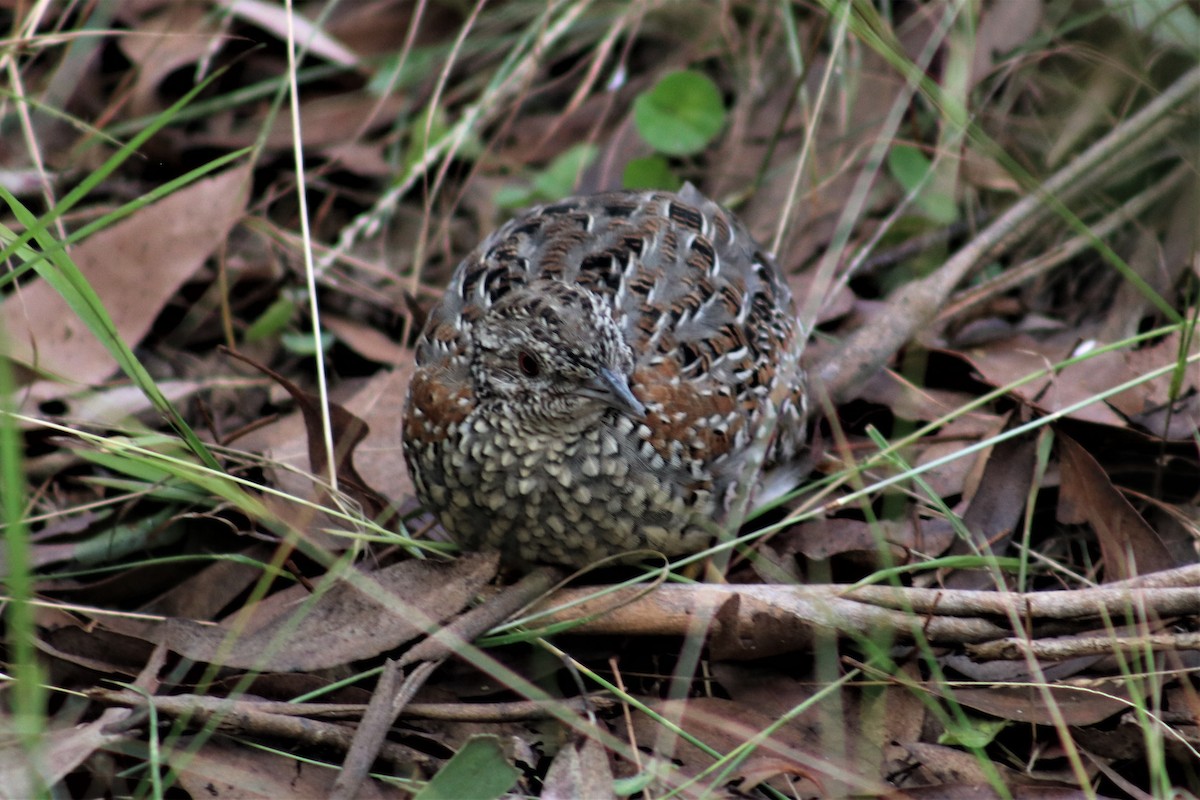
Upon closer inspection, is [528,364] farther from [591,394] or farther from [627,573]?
[627,573]

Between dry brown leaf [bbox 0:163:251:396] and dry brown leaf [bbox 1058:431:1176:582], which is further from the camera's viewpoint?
dry brown leaf [bbox 0:163:251:396]

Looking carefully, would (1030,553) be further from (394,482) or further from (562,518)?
(394,482)

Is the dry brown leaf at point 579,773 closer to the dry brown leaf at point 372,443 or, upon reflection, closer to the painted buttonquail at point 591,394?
the painted buttonquail at point 591,394

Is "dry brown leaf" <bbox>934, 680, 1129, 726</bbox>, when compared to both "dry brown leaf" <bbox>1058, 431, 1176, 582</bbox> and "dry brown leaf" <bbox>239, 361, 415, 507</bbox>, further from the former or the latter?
Answer: "dry brown leaf" <bbox>239, 361, 415, 507</bbox>

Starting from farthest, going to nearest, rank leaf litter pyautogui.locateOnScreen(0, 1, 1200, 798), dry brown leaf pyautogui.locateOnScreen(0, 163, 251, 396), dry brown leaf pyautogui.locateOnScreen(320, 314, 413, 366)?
dry brown leaf pyautogui.locateOnScreen(320, 314, 413, 366), dry brown leaf pyautogui.locateOnScreen(0, 163, 251, 396), leaf litter pyautogui.locateOnScreen(0, 1, 1200, 798)

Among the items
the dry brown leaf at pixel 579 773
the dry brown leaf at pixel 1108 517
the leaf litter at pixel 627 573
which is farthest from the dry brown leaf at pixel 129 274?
the dry brown leaf at pixel 1108 517

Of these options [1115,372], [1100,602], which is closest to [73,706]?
[1100,602]

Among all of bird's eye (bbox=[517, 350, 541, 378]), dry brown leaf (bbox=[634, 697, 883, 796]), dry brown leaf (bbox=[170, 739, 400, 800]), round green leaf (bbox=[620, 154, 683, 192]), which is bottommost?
dry brown leaf (bbox=[170, 739, 400, 800])

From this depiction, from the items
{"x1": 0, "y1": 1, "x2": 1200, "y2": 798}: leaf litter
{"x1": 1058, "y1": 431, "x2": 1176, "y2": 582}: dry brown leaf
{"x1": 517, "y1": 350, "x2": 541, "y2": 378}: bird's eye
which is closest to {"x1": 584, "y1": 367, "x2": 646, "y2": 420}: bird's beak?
{"x1": 517, "y1": 350, "x2": 541, "y2": 378}: bird's eye
